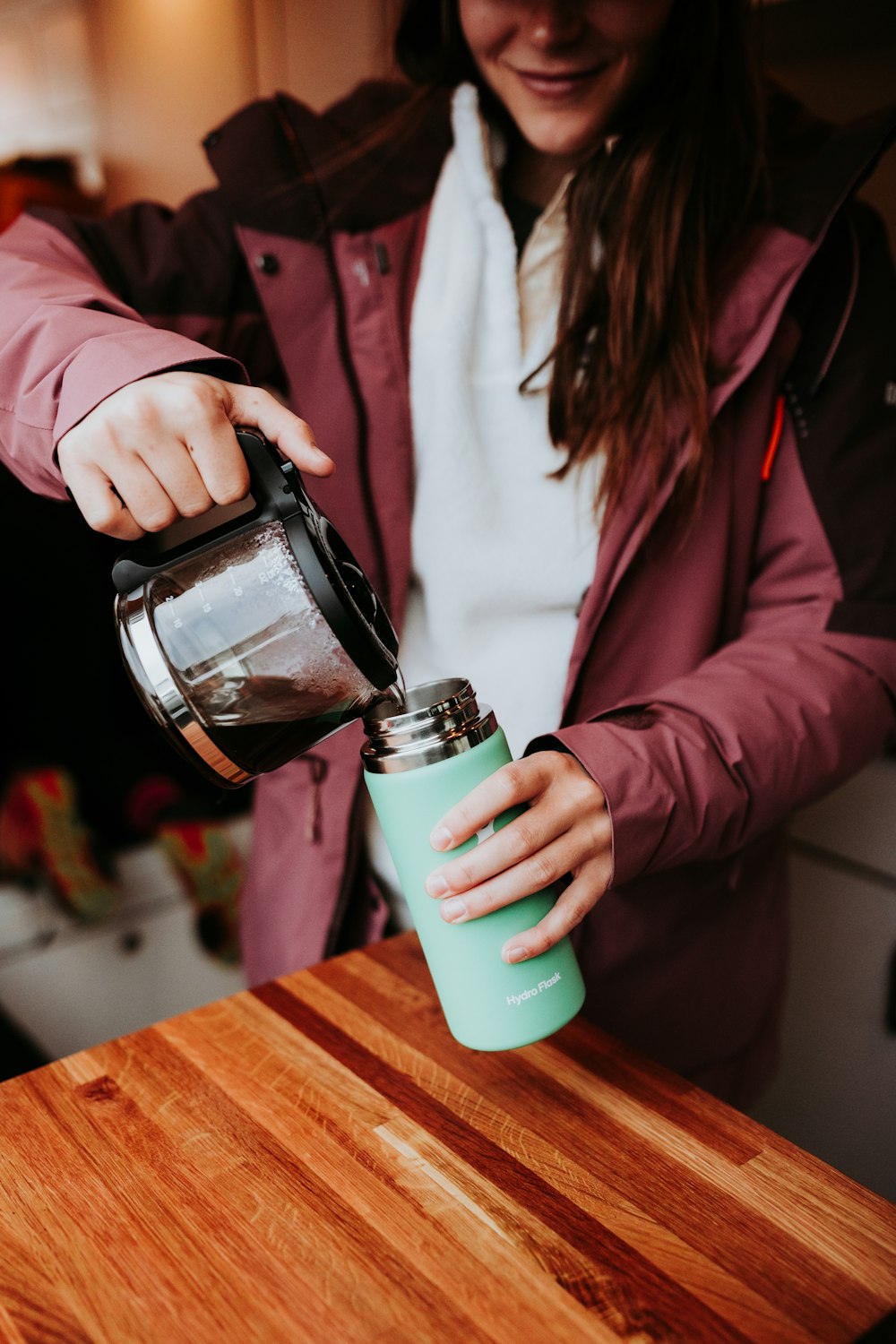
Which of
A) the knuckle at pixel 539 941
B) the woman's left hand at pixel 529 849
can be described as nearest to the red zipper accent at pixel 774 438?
the woman's left hand at pixel 529 849

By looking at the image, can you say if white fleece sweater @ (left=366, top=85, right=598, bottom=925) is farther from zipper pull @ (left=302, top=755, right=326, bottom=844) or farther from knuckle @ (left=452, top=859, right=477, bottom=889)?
knuckle @ (left=452, top=859, right=477, bottom=889)

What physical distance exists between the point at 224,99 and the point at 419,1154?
5.41ft

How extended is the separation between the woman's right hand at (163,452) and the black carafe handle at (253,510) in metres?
0.01

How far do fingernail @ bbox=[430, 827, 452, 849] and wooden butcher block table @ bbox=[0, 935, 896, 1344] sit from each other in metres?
0.20

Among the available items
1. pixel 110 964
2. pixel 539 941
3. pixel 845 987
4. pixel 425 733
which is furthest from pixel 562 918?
pixel 110 964

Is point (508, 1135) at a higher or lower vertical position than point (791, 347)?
lower

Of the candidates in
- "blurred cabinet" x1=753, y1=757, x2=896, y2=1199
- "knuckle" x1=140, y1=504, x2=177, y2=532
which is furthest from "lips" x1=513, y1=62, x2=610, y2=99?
"blurred cabinet" x1=753, y1=757, x2=896, y2=1199

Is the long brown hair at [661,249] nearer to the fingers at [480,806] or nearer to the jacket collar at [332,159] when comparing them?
the jacket collar at [332,159]

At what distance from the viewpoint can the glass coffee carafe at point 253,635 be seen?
619mm

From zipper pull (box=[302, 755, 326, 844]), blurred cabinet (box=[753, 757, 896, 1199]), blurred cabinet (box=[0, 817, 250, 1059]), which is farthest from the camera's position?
blurred cabinet (box=[0, 817, 250, 1059])

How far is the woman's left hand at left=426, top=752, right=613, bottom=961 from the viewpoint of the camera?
628 millimetres

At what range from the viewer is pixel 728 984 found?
1.07 m

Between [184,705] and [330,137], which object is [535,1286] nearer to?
[184,705]

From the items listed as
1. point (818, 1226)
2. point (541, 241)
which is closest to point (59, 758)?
point (541, 241)
